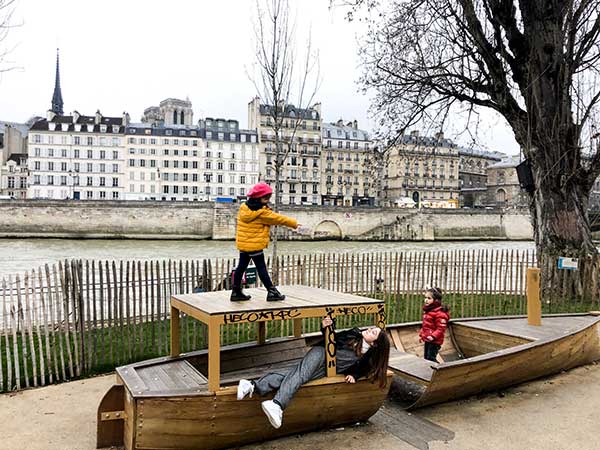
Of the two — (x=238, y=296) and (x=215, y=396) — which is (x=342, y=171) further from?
(x=215, y=396)

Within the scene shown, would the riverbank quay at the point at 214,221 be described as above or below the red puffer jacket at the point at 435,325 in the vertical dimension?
above

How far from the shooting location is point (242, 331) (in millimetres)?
9594

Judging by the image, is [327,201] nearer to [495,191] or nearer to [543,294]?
[495,191]

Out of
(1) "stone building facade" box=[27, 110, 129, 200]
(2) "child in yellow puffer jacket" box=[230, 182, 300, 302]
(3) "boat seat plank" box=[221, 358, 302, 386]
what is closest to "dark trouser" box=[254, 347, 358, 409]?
(3) "boat seat plank" box=[221, 358, 302, 386]

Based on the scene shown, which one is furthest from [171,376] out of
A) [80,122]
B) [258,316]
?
[80,122]

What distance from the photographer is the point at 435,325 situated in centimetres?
684

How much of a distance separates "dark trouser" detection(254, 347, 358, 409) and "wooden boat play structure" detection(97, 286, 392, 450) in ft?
0.26

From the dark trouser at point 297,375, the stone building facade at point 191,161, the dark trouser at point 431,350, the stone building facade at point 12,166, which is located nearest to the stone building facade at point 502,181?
the stone building facade at point 191,161

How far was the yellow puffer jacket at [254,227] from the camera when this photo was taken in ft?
17.7

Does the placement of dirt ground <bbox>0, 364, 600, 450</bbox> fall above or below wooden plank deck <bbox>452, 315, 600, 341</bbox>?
below

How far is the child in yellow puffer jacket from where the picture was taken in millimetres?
5355

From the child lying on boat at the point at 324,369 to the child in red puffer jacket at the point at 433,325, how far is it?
5.74 ft

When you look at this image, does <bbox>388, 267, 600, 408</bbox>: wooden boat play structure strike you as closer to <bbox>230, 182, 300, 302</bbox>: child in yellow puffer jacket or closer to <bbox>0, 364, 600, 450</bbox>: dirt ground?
<bbox>0, 364, 600, 450</bbox>: dirt ground

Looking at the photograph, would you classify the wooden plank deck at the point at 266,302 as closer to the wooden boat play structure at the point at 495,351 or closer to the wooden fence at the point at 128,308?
the wooden boat play structure at the point at 495,351
